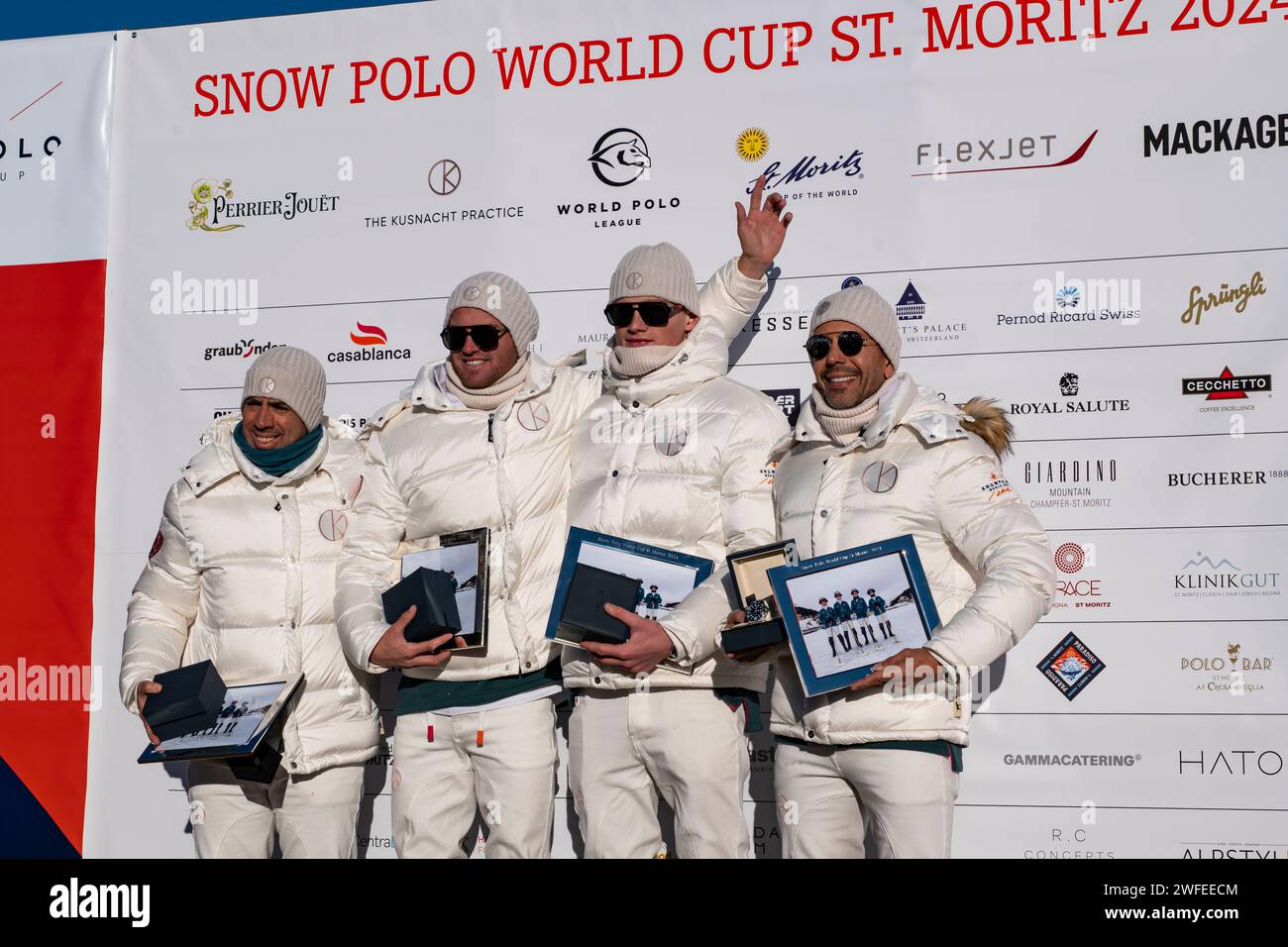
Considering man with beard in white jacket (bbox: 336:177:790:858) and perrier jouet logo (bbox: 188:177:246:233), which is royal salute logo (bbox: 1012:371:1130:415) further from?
perrier jouet logo (bbox: 188:177:246:233)

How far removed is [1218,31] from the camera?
451 cm

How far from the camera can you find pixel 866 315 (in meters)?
3.76

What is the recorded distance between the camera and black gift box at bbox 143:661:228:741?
3893 mm

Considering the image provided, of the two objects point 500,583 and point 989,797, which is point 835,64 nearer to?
point 500,583

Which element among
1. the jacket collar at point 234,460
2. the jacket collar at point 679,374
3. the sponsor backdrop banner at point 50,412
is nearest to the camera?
the jacket collar at point 679,374

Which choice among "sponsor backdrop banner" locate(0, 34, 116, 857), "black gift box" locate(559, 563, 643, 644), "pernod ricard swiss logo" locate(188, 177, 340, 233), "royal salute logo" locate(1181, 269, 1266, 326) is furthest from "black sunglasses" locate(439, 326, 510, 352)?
"royal salute logo" locate(1181, 269, 1266, 326)

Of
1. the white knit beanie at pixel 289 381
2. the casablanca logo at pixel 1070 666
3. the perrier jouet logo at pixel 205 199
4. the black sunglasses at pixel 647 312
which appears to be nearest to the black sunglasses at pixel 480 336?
the black sunglasses at pixel 647 312

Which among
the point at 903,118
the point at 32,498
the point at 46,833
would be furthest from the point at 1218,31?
the point at 46,833

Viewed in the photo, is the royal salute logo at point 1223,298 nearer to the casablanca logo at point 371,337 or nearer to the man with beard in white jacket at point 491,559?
the man with beard in white jacket at point 491,559

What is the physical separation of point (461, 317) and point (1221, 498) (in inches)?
103

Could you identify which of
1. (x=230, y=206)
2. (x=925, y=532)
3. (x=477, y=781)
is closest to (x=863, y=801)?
(x=925, y=532)

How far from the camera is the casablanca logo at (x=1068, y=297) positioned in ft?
15.0

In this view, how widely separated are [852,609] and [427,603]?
121 cm

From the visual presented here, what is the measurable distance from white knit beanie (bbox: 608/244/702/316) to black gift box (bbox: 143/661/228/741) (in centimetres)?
170
